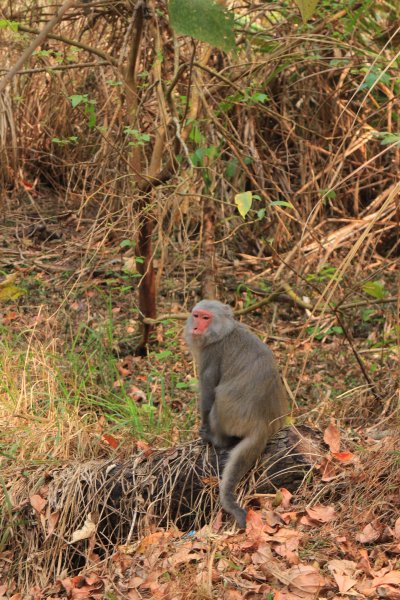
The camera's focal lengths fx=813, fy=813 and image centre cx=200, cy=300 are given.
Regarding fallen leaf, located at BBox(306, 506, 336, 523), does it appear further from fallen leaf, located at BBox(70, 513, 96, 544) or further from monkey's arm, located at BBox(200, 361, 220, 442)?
fallen leaf, located at BBox(70, 513, 96, 544)

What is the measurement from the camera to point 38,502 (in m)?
4.21

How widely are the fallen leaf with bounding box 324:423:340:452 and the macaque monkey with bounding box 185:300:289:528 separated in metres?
0.24

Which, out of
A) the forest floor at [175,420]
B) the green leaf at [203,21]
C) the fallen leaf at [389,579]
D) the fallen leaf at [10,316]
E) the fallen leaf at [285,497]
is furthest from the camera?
the fallen leaf at [10,316]

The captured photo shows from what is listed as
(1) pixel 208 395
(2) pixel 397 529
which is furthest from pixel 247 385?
(2) pixel 397 529

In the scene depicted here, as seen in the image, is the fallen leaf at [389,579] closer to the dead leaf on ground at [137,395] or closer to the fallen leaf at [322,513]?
the fallen leaf at [322,513]

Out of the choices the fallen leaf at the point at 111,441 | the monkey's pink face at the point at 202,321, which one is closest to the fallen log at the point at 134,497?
the fallen leaf at the point at 111,441

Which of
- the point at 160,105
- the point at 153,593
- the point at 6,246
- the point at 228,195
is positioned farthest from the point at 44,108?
the point at 153,593

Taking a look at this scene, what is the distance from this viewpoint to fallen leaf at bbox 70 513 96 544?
13.3ft

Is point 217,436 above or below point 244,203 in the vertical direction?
below

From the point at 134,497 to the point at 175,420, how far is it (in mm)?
1320

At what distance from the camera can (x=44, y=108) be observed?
320 inches

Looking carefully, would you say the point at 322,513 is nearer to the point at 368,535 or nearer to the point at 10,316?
the point at 368,535

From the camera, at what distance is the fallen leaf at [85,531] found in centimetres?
407

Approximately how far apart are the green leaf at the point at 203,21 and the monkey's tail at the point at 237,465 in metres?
3.09
